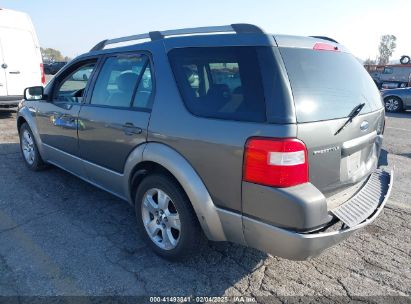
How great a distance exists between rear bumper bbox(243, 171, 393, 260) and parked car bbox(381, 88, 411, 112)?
13.2 m

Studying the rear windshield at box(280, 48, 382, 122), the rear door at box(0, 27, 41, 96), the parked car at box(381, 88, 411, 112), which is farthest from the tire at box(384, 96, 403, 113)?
the rear door at box(0, 27, 41, 96)

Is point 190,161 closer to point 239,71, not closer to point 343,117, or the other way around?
point 239,71

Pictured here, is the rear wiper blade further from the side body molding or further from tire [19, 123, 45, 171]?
tire [19, 123, 45, 171]

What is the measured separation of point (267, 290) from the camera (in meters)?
2.56

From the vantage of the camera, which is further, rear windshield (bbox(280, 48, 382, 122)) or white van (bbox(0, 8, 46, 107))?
white van (bbox(0, 8, 46, 107))

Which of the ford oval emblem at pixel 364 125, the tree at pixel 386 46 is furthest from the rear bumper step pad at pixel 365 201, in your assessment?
the tree at pixel 386 46

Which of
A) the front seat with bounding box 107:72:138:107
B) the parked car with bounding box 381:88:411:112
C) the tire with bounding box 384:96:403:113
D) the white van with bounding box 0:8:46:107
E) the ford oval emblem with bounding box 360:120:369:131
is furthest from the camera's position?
the tire with bounding box 384:96:403:113

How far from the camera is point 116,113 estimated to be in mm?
3156

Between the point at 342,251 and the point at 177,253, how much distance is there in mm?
1531

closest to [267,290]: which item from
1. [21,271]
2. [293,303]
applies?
[293,303]

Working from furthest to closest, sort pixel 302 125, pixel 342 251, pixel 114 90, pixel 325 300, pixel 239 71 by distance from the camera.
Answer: pixel 114 90 < pixel 342 251 < pixel 325 300 < pixel 239 71 < pixel 302 125

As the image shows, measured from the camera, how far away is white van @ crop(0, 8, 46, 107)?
8273 mm

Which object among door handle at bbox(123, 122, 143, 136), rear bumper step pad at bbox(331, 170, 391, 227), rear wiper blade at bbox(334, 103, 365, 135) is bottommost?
rear bumper step pad at bbox(331, 170, 391, 227)

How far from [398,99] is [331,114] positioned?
43.5 feet
